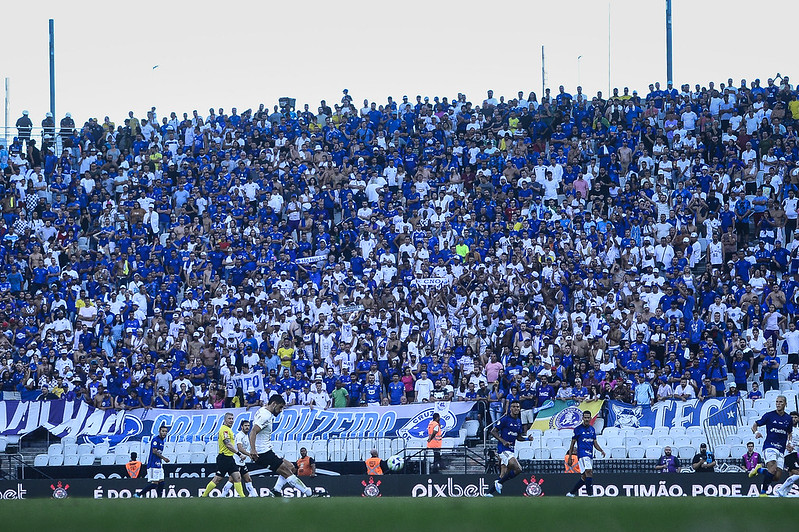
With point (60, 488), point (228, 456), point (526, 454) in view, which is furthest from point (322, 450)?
point (228, 456)

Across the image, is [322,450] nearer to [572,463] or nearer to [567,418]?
[567,418]

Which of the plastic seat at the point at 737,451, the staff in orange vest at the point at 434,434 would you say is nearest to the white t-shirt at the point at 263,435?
the staff in orange vest at the point at 434,434

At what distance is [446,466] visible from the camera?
63.3ft

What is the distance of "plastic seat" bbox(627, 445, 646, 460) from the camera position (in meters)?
18.4

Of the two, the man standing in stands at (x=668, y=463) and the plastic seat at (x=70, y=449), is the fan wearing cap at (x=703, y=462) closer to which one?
the man standing in stands at (x=668, y=463)

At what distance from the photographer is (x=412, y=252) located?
24875mm

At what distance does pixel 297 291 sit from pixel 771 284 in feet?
33.4

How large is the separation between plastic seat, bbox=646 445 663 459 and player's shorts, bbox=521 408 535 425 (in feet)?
8.55

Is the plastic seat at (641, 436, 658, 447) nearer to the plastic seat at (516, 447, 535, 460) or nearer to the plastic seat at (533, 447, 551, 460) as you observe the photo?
the plastic seat at (533, 447, 551, 460)

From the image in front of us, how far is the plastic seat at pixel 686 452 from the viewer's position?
18.1 m

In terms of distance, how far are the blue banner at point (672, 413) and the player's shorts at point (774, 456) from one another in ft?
8.79

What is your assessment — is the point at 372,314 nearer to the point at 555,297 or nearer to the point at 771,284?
the point at 555,297

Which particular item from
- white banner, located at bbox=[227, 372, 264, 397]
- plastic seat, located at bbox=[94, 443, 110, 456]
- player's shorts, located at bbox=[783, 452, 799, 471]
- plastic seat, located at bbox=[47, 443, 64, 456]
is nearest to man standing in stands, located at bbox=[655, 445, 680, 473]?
player's shorts, located at bbox=[783, 452, 799, 471]

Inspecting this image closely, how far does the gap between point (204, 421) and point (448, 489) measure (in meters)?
5.88
